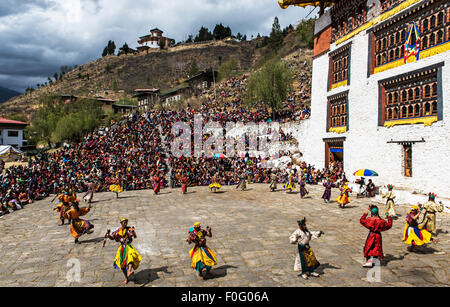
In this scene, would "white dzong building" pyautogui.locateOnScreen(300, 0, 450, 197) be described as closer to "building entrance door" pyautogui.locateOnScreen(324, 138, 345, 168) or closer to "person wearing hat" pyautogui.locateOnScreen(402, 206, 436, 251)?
"building entrance door" pyautogui.locateOnScreen(324, 138, 345, 168)

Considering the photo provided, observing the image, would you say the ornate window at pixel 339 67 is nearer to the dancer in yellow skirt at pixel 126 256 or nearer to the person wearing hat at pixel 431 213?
the person wearing hat at pixel 431 213

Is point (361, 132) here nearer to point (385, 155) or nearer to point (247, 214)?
Result: point (385, 155)

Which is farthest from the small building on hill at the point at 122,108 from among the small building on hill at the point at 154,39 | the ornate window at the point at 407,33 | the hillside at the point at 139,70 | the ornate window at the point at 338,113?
the small building on hill at the point at 154,39

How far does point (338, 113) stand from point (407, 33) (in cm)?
677

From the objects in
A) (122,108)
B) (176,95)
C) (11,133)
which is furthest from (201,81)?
(11,133)

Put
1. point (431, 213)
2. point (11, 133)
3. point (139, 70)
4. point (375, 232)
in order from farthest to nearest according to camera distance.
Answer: point (139, 70)
point (11, 133)
point (431, 213)
point (375, 232)

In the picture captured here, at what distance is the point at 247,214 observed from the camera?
12586mm

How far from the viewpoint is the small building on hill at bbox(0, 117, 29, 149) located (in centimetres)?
4684

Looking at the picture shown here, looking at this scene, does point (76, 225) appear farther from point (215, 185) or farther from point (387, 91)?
point (387, 91)

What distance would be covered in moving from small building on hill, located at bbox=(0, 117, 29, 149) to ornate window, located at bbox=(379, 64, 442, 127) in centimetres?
5445

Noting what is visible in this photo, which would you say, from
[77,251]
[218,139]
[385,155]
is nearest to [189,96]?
[218,139]

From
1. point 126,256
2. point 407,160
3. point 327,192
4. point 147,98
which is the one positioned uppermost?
point 147,98

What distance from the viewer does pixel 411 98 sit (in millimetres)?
15305
